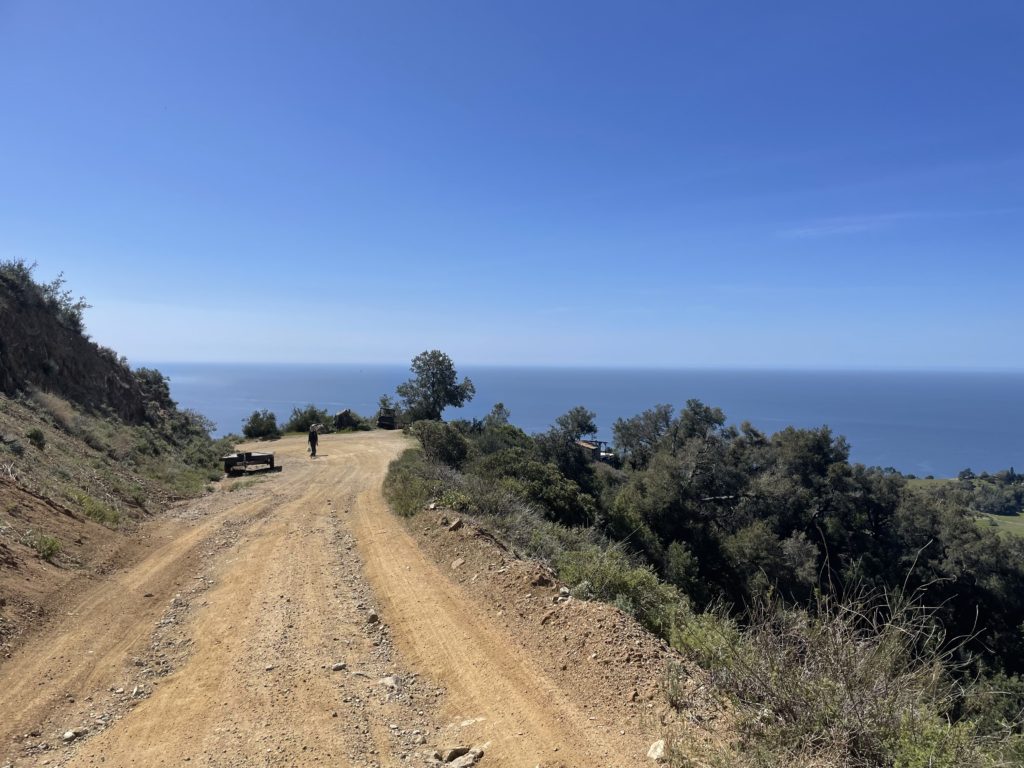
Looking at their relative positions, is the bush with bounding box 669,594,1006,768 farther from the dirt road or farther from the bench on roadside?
the bench on roadside

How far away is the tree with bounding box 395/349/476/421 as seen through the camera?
35.4 metres

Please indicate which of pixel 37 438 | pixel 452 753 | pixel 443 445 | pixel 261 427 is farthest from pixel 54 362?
Answer: pixel 452 753

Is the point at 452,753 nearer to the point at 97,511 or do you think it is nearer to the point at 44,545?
the point at 44,545

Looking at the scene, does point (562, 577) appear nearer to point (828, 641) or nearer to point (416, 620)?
point (416, 620)

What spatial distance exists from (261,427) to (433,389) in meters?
10.3

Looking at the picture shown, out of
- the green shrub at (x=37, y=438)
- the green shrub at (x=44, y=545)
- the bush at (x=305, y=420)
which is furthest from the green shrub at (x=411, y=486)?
the bush at (x=305, y=420)

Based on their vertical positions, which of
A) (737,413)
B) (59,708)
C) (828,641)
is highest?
(828,641)

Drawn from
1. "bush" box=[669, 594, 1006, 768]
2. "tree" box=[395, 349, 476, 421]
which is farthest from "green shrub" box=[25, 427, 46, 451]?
"tree" box=[395, 349, 476, 421]

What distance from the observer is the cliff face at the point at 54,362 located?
16.8 metres

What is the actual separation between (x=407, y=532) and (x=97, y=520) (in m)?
5.74

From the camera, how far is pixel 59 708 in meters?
4.93

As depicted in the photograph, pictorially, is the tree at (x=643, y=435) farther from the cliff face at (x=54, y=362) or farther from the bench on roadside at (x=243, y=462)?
the cliff face at (x=54, y=362)

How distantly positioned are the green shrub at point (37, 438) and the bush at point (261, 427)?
59.0 feet

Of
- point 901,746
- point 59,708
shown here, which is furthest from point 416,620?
point 901,746
